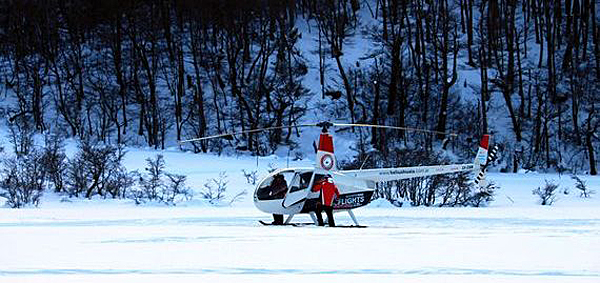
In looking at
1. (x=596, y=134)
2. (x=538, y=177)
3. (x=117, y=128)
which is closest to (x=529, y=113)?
(x=596, y=134)

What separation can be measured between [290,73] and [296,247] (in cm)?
3549

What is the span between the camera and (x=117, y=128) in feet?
151

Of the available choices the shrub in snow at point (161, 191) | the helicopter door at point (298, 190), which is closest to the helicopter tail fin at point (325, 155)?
the helicopter door at point (298, 190)

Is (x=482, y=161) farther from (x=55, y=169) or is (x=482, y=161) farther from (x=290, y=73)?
(x=290, y=73)

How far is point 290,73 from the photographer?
151 ft

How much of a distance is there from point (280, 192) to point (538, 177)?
17.9 meters

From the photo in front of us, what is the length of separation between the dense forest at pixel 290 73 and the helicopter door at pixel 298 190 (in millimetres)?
23440

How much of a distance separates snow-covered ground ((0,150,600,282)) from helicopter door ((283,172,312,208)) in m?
0.83

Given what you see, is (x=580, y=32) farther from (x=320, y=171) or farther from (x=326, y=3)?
(x=320, y=171)

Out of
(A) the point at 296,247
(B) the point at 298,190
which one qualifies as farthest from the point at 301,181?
(A) the point at 296,247

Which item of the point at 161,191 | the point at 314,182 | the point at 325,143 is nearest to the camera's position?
the point at 325,143

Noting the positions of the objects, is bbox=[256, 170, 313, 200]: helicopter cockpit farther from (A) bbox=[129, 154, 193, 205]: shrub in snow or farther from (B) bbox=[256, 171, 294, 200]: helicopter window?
(A) bbox=[129, 154, 193, 205]: shrub in snow

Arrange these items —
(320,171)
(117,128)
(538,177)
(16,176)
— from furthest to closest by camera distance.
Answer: (117,128) → (538,177) → (16,176) → (320,171)

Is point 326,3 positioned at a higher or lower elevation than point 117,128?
higher
